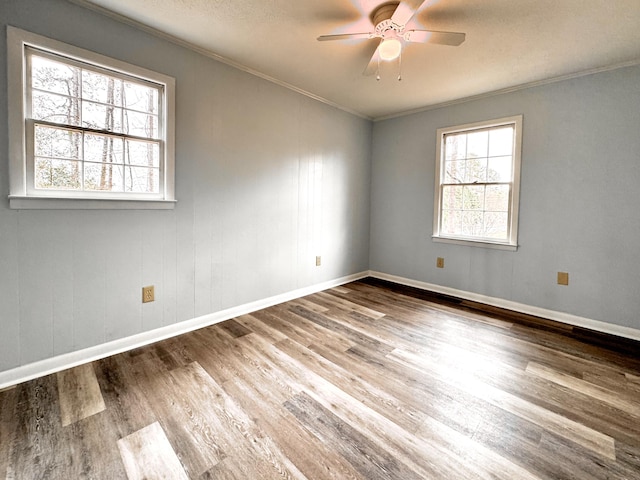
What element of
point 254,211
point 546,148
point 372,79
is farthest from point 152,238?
point 546,148

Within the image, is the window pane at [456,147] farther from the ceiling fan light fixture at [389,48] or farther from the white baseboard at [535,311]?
the ceiling fan light fixture at [389,48]

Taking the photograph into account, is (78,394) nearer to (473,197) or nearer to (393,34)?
(393,34)

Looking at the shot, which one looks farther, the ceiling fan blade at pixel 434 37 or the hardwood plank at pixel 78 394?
the ceiling fan blade at pixel 434 37

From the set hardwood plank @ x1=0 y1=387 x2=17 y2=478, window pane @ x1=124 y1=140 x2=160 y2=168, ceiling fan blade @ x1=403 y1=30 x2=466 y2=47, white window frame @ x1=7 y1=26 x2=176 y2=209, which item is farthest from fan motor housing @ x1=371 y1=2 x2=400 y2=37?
hardwood plank @ x1=0 y1=387 x2=17 y2=478

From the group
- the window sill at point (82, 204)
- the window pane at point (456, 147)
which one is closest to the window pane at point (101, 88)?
the window sill at point (82, 204)

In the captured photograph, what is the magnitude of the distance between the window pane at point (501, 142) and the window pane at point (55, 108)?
12.8 ft

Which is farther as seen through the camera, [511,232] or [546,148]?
[511,232]

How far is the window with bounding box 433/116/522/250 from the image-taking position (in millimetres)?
3181

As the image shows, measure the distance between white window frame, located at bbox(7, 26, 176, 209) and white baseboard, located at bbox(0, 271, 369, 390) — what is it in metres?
1.01

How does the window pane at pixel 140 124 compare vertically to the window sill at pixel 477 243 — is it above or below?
above

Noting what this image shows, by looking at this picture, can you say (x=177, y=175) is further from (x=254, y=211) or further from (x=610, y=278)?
(x=610, y=278)

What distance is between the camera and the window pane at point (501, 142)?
3195 millimetres

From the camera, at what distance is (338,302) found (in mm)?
3318

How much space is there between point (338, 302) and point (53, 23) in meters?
3.20
